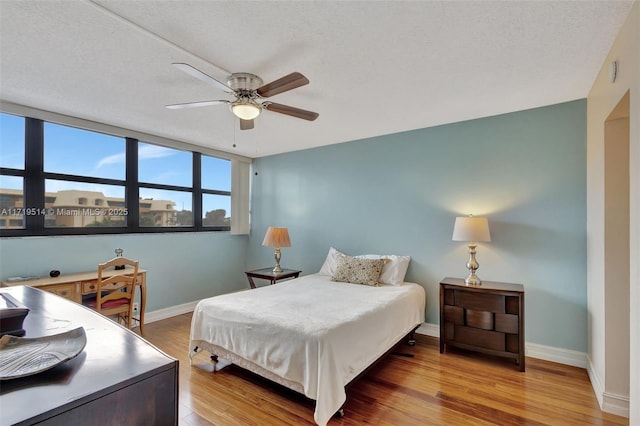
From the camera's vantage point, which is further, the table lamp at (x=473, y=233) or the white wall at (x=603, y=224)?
the table lamp at (x=473, y=233)

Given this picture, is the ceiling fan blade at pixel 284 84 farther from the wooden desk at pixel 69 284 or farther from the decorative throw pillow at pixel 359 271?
the wooden desk at pixel 69 284

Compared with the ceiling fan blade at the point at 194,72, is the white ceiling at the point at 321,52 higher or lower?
higher

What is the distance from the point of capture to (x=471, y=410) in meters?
2.12

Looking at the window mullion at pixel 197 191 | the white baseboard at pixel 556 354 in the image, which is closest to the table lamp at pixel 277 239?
the window mullion at pixel 197 191

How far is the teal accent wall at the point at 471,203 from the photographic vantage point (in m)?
2.82

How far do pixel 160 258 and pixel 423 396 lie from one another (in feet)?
11.6

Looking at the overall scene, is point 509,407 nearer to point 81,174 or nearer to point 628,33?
point 628,33

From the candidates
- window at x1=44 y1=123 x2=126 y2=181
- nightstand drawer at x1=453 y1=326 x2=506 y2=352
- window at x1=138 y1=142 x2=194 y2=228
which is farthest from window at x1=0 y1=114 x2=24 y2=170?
nightstand drawer at x1=453 y1=326 x2=506 y2=352

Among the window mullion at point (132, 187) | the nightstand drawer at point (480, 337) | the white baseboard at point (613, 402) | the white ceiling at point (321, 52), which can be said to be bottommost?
the white baseboard at point (613, 402)

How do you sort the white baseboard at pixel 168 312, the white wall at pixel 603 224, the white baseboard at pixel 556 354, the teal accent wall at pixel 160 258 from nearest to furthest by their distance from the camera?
1. the white wall at pixel 603 224
2. the white baseboard at pixel 556 354
3. the teal accent wall at pixel 160 258
4. the white baseboard at pixel 168 312

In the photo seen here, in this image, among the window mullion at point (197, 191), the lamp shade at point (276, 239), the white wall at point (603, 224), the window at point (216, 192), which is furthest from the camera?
the window at point (216, 192)

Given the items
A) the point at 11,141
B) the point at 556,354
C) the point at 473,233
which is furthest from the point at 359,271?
the point at 11,141

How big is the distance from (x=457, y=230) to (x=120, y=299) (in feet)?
11.7

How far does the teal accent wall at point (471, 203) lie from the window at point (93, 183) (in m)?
1.64
